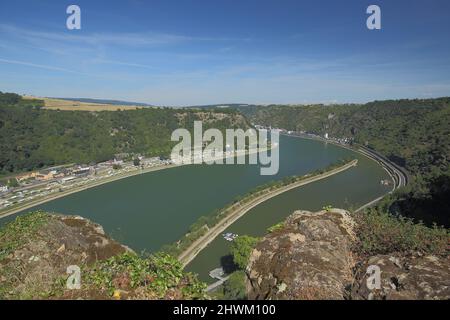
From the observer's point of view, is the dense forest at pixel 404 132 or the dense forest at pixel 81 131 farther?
the dense forest at pixel 81 131

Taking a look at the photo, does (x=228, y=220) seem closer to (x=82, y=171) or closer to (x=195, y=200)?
(x=195, y=200)

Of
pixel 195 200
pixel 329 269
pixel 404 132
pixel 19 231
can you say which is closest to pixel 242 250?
pixel 19 231

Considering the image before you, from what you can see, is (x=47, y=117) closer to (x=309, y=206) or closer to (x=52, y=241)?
(x=309, y=206)

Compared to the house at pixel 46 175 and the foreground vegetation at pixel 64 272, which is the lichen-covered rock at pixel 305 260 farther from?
the house at pixel 46 175

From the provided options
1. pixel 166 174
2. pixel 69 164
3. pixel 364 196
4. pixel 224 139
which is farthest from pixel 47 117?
pixel 364 196

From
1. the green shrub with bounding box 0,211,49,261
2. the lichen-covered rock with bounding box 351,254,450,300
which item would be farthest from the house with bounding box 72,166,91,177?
the lichen-covered rock with bounding box 351,254,450,300

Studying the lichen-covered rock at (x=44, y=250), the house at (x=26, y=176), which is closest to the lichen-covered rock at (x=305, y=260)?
the lichen-covered rock at (x=44, y=250)
